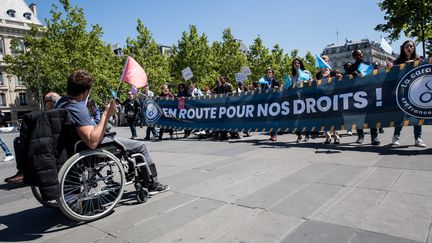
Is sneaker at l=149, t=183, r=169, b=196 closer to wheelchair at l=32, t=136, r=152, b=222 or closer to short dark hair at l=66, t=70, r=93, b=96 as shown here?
wheelchair at l=32, t=136, r=152, b=222

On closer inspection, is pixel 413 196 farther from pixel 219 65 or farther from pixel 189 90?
pixel 219 65

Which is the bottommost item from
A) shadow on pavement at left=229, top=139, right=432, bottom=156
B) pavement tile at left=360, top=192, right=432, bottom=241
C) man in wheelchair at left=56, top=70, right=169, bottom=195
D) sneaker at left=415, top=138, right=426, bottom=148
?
pavement tile at left=360, top=192, right=432, bottom=241

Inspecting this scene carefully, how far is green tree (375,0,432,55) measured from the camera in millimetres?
17578

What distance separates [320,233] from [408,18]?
20.0 m

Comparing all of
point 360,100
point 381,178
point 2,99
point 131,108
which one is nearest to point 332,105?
point 360,100

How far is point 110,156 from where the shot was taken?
3357 mm

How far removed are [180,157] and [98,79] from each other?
34.3 metres

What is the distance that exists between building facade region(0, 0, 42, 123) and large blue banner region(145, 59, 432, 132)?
58.3 meters

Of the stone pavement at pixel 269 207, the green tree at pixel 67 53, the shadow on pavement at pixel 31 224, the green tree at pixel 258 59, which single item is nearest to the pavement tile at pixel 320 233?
the stone pavement at pixel 269 207

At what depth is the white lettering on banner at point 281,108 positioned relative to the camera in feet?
22.0

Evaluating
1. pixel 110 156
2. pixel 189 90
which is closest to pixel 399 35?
pixel 189 90

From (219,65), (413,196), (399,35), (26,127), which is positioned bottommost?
(413,196)

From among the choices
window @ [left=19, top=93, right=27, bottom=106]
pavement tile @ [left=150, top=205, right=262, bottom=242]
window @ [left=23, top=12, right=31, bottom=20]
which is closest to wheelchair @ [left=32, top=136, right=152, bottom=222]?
pavement tile @ [left=150, top=205, right=262, bottom=242]

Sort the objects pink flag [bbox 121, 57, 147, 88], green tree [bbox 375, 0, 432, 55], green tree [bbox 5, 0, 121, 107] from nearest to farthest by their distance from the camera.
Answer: pink flag [bbox 121, 57, 147, 88] → green tree [bbox 375, 0, 432, 55] → green tree [bbox 5, 0, 121, 107]
